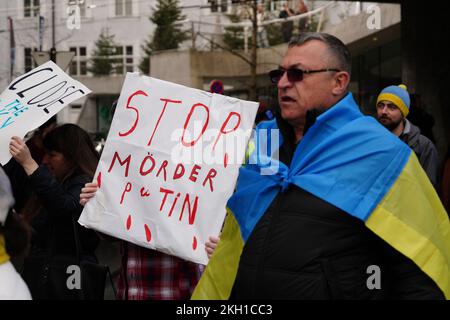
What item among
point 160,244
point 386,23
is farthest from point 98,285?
point 386,23

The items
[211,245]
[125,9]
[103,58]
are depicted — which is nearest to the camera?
[211,245]

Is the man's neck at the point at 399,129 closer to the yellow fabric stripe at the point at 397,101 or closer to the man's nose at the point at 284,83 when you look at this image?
the yellow fabric stripe at the point at 397,101

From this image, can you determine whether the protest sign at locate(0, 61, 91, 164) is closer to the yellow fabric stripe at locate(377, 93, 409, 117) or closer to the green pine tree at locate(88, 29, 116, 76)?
the yellow fabric stripe at locate(377, 93, 409, 117)

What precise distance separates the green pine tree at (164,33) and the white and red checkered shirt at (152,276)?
73.0 ft

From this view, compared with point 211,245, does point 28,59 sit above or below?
above

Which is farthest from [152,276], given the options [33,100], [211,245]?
[33,100]

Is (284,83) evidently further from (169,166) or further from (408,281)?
(169,166)

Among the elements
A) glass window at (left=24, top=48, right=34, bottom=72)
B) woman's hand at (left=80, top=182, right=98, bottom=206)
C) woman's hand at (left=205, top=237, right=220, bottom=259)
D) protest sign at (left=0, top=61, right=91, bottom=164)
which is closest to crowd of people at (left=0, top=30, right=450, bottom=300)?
woman's hand at (left=205, top=237, right=220, bottom=259)

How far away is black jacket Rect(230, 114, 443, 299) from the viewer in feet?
7.93

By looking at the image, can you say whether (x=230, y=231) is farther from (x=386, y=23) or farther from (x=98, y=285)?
(x=386, y=23)

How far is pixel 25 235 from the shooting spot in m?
2.27

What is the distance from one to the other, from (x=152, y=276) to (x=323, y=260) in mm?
1429

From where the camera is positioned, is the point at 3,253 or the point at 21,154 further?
the point at 21,154

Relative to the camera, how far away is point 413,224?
2.45 meters
